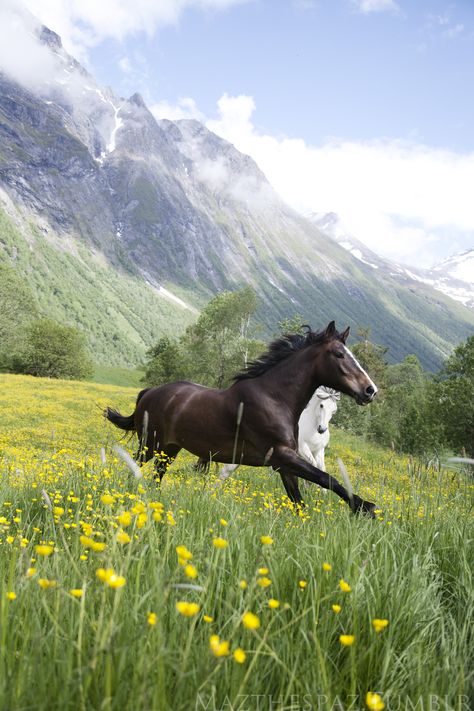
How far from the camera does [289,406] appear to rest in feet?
26.1

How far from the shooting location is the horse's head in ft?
24.7

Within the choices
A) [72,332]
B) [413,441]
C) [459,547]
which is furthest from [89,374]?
[459,547]

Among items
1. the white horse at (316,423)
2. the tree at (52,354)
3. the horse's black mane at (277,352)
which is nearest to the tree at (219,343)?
the tree at (52,354)

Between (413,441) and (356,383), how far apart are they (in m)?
29.6

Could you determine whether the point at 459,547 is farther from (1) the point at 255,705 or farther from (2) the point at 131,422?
(2) the point at 131,422

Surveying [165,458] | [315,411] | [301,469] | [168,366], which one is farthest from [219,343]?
[301,469]

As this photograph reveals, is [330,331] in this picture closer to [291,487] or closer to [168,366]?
[291,487]

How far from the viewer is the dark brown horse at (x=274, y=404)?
7.59 meters

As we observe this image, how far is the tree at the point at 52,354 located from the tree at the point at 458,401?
58775 mm

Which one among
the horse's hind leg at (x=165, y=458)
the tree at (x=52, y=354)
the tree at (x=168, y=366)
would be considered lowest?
the tree at (x=52, y=354)

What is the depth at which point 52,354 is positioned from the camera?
249 feet

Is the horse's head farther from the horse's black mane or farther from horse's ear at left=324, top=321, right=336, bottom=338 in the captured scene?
the horse's black mane

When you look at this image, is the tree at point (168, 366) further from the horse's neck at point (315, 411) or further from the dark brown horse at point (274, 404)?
the dark brown horse at point (274, 404)

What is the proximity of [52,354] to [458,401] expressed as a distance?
61280 millimetres
